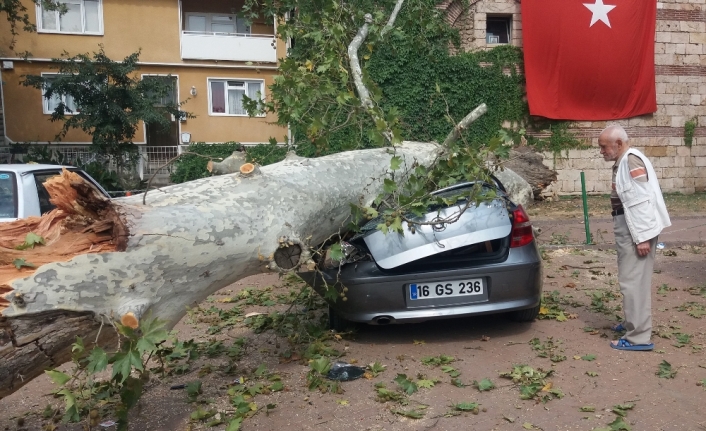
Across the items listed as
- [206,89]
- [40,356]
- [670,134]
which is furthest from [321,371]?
[206,89]

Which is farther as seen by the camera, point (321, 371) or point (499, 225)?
point (499, 225)

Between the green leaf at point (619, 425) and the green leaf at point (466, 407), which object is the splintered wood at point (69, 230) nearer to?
the green leaf at point (466, 407)

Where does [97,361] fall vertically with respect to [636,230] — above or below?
below

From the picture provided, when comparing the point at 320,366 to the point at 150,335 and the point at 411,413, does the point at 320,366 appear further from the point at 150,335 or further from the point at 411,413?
the point at 150,335

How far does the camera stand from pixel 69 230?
2.98 meters

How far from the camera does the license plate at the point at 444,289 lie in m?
4.53

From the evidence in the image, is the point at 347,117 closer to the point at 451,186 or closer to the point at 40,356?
the point at 451,186

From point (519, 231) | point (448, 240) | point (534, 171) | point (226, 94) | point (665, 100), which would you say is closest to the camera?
point (448, 240)

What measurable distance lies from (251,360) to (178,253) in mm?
1852

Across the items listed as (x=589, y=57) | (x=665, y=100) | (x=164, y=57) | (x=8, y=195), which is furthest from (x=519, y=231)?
(x=164, y=57)

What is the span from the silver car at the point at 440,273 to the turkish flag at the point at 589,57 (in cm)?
1540

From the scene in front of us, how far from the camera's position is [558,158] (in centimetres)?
1959

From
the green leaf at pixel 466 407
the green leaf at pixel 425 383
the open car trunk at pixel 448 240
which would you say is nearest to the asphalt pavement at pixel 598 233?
the open car trunk at pixel 448 240

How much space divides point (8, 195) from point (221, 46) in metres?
18.7
